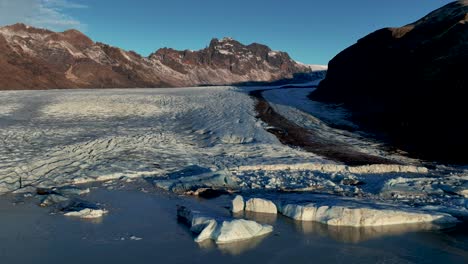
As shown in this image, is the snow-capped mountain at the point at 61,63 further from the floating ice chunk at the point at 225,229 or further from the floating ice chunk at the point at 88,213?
the floating ice chunk at the point at 225,229

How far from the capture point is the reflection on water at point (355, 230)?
33.8 feet

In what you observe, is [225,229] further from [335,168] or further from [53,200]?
[335,168]

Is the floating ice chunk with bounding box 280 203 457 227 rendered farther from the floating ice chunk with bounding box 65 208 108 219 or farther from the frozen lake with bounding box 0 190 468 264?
the floating ice chunk with bounding box 65 208 108 219

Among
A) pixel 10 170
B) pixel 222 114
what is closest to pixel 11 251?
pixel 10 170

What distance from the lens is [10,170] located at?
16.2 metres

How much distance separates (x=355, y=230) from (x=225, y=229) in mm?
3467

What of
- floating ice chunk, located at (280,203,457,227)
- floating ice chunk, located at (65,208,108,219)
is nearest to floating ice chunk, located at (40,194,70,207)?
floating ice chunk, located at (65,208,108,219)

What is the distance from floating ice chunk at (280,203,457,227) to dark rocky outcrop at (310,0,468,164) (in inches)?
431

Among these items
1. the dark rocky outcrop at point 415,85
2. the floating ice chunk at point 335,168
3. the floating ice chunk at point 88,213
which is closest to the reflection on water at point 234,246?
the floating ice chunk at point 88,213

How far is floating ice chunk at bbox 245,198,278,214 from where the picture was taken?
1234 cm

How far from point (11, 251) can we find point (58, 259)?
1174 mm

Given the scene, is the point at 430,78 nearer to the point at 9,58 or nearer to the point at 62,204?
the point at 62,204

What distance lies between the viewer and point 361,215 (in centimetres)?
1143

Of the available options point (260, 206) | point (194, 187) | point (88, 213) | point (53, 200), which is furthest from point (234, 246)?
point (53, 200)
